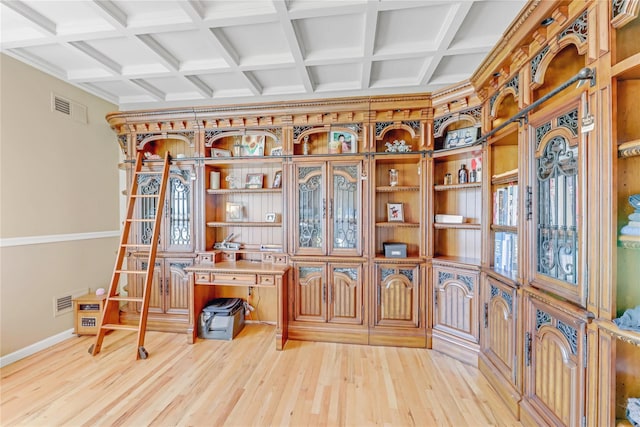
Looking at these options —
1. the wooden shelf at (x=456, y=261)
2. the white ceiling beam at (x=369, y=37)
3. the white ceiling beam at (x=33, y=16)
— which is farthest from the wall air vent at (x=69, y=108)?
the wooden shelf at (x=456, y=261)

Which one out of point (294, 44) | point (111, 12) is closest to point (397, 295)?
point (294, 44)

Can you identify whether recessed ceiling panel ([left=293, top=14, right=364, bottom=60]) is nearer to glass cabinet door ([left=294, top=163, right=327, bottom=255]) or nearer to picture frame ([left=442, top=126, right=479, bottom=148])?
glass cabinet door ([left=294, top=163, right=327, bottom=255])

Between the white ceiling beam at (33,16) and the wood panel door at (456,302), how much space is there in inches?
162

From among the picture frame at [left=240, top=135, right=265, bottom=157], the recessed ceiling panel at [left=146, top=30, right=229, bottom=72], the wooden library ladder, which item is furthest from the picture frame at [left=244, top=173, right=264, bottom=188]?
the recessed ceiling panel at [left=146, top=30, right=229, bottom=72]

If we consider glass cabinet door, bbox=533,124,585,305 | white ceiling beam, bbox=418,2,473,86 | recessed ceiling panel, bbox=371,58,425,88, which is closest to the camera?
glass cabinet door, bbox=533,124,585,305

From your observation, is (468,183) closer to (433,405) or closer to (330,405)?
(433,405)

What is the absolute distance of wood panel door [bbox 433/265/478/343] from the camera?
2658mm

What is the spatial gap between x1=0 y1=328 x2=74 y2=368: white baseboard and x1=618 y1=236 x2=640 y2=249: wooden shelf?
4684 millimetres

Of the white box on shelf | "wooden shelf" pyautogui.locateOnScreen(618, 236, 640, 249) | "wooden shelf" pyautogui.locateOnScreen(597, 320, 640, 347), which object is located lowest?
"wooden shelf" pyautogui.locateOnScreen(597, 320, 640, 347)

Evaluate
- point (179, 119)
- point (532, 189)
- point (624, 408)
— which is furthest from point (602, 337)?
point (179, 119)

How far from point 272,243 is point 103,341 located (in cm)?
213

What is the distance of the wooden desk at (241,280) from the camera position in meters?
2.97

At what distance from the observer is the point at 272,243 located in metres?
3.55

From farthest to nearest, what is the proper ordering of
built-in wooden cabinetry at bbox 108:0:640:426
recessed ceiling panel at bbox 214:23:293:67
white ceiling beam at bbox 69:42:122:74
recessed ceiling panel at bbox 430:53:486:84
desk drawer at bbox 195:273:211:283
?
desk drawer at bbox 195:273:211:283 → recessed ceiling panel at bbox 430:53:486:84 → white ceiling beam at bbox 69:42:122:74 → recessed ceiling panel at bbox 214:23:293:67 → built-in wooden cabinetry at bbox 108:0:640:426
